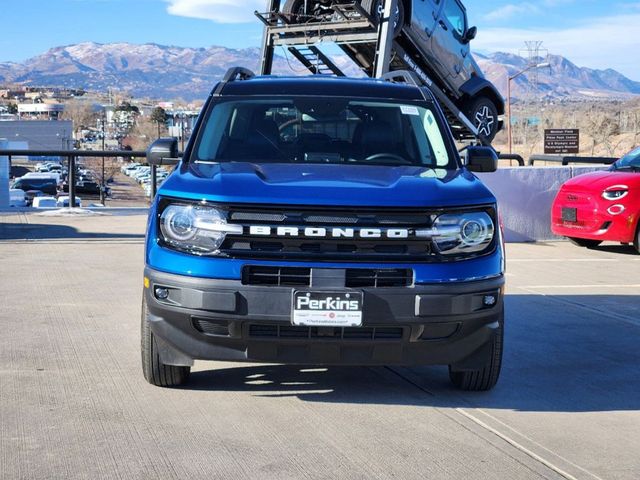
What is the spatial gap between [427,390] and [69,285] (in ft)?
15.3

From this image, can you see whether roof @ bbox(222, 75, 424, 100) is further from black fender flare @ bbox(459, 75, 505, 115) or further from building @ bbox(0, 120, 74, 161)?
building @ bbox(0, 120, 74, 161)

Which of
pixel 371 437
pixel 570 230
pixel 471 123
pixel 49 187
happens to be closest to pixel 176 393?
pixel 371 437

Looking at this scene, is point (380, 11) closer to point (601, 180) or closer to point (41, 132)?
point (601, 180)

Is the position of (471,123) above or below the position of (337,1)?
below

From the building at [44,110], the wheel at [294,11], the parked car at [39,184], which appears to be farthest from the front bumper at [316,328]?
the building at [44,110]

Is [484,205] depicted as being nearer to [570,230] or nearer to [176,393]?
[176,393]

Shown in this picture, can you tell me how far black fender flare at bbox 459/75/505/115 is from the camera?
19641 mm

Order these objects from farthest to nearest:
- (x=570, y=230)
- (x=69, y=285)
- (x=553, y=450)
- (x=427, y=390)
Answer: (x=570, y=230) < (x=69, y=285) < (x=427, y=390) < (x=553, y=450)

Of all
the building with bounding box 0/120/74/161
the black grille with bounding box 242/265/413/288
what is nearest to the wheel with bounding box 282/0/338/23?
the black grille with bounding box 242/265/413/288

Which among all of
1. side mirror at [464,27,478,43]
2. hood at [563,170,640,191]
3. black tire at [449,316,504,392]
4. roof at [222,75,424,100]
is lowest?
black tire at [449,316,504,392]

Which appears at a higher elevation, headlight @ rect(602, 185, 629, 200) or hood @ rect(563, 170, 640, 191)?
hood @ rect(563, 170, 640, 191)

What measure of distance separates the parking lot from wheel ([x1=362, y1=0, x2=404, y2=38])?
10015 millimetres

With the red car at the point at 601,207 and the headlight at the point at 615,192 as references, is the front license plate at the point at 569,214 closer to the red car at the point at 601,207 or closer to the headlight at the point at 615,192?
the red car at the point at 601,207

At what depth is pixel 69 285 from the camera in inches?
363
